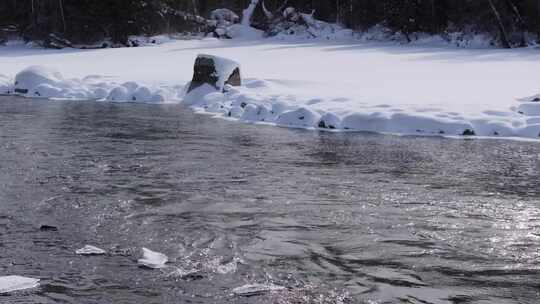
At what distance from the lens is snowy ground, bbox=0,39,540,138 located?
12.7 m

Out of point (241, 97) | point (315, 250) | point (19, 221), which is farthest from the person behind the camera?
point (241, 97)

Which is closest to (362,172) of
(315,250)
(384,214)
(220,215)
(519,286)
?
(384,214)

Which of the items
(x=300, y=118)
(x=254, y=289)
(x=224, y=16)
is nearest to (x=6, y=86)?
(x=300, y=118)

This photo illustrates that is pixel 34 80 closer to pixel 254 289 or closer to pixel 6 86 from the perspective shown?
pixel 6 86

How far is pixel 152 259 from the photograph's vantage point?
5430mm

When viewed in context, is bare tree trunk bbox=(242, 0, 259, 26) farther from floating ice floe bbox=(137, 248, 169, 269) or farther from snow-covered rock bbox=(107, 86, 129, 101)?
floating ice floe bbox=(137, 248, 169, 269)

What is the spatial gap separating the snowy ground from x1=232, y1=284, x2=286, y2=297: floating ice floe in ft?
25.6

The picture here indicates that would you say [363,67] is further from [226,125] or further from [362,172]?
[362,172]

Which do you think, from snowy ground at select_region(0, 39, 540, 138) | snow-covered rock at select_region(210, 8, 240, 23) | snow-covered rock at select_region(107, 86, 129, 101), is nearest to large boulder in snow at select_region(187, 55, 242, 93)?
snowy ground at select_region(0, 39, 540, 138)

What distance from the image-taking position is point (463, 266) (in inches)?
213

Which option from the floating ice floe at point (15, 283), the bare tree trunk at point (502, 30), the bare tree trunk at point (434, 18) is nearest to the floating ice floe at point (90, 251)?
the floating ice floe at point (15, 283)

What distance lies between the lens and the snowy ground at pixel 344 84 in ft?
41.8

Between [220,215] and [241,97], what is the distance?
903 cm

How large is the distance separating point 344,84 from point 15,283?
1358cm
